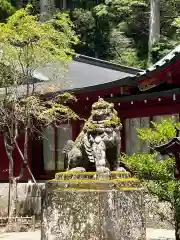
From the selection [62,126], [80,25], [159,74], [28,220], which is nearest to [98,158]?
[159,74]

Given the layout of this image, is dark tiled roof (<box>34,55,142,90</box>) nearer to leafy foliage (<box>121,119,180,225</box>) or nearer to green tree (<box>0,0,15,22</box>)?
leafy foliage (<box>121,119,180,225</box>)

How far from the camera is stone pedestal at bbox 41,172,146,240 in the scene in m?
7.12

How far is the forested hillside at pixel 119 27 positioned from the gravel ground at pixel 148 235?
2007 cm

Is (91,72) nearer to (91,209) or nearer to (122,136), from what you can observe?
(122,136)

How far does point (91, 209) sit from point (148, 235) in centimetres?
369

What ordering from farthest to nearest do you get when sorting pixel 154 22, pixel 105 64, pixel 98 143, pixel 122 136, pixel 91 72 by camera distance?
pixel 154 22
pixel 105 64
pixel 91 72
pixel 122 136
pixel 98 143

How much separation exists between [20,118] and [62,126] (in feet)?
10.2

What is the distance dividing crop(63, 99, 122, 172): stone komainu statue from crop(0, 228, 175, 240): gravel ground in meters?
2.99

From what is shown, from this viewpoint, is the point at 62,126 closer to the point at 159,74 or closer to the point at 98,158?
the point at 159,74

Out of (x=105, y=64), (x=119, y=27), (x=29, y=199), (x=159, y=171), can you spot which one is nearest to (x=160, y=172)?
(x=159, y=171)

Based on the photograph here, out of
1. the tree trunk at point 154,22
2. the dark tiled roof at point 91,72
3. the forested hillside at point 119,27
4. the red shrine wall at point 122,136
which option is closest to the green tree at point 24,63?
the red shrine wall at point 122,136

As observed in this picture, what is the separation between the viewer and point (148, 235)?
1037cm

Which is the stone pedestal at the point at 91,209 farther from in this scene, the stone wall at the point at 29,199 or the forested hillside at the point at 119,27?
the forested hillside at the point at 119,27

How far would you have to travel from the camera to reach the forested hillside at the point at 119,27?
3075 centimetres
